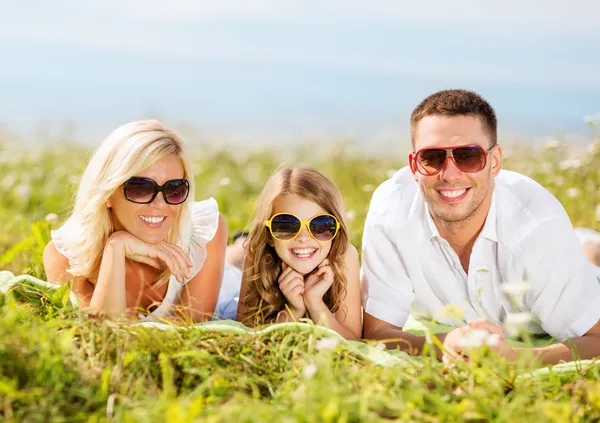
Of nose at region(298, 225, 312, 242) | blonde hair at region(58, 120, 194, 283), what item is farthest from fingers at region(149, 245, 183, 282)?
nose at region(298, 225, 312, 242)

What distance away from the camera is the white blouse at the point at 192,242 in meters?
4.09

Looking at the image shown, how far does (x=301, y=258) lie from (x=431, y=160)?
0.90 meters

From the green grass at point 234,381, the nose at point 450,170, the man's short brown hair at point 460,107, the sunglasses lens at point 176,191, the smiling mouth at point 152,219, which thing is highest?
the man's short brown hair at point 460,107

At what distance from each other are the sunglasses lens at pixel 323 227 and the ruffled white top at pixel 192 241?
0.75m

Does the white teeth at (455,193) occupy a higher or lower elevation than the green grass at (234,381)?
higher

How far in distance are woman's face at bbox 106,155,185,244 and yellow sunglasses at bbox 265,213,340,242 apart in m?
0.58

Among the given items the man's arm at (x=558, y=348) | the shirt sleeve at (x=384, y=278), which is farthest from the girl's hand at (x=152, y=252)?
the man's arm at (x=558, y=348)

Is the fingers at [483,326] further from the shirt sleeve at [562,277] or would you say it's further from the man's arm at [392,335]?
the shirt sleeve at [562,277]

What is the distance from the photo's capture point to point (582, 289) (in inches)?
149

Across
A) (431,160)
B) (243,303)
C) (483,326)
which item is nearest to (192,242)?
(243,303)

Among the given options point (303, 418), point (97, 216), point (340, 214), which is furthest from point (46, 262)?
point (303, 418)

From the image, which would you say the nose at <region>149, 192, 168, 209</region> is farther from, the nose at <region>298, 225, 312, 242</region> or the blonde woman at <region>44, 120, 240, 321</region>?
the nose at <region>298, 225, 312, 242</region>

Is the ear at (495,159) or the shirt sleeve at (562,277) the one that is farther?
the ear at (495,159)

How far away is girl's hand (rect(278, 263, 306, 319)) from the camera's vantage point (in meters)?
3.88
